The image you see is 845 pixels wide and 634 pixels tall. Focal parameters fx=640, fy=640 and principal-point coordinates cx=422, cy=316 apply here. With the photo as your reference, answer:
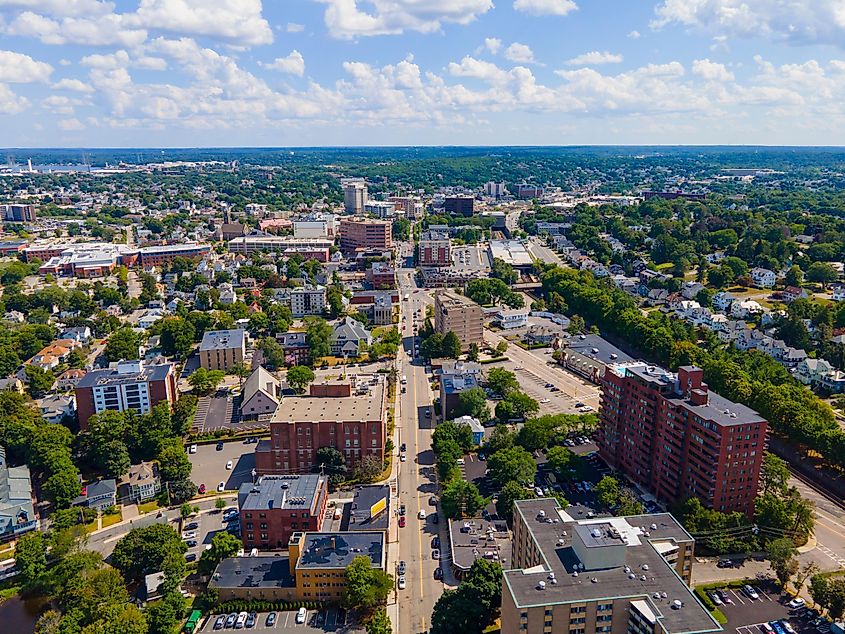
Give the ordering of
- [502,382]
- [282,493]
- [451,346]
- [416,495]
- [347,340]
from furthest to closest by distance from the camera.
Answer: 1. [347,340]
2. [451,346]
3. [502,382]
4. [416,495]
5. [282,493]

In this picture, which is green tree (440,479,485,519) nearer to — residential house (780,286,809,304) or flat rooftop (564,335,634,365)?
flat rooftop (564,335,634,365)

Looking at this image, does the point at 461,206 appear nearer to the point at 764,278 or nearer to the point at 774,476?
the point at 764,278

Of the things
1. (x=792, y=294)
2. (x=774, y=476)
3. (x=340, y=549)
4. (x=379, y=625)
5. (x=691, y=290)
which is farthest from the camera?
(x=691, y=290)

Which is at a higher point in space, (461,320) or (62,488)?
(461,320)

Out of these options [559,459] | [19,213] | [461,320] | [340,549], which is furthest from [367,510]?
[19,213]

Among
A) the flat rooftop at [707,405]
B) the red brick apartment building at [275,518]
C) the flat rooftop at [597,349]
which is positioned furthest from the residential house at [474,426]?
the flat rooftop at [597,349]

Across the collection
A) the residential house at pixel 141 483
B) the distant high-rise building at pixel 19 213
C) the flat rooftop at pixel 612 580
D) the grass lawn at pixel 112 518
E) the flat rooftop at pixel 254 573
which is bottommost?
the grass lawn at pixel 112 518

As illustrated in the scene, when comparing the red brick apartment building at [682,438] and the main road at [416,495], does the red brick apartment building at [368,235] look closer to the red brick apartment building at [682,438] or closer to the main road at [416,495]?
the main road at [416,495]
